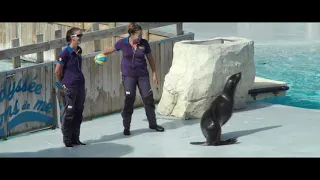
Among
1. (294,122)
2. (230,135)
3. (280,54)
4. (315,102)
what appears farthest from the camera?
(280,54)

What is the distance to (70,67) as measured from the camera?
9.69 meters

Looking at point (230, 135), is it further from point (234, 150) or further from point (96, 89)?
point (96, 89)

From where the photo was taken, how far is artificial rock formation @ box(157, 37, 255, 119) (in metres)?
11.5

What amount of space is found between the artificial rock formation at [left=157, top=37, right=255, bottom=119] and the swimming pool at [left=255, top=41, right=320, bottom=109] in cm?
188

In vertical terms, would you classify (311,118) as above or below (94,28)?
below

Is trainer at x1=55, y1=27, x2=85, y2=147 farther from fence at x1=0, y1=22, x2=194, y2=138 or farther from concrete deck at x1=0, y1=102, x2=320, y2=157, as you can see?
fence at x1=0, y1=22, x2=194, y2=138

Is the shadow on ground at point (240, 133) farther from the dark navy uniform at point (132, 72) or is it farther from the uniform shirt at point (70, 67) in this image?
the uniform shirt at point (70, 67)

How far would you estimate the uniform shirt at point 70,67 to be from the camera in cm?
964

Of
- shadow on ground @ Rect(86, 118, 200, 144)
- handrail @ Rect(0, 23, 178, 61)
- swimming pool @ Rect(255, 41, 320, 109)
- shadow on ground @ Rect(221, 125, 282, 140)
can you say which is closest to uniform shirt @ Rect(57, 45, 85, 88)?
shadow on ground @ Rect(86, 118, 200, 144)

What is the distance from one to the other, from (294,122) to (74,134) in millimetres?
3448

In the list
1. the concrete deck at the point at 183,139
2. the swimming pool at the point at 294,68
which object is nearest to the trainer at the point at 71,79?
the concrete deck at the point at 183,139

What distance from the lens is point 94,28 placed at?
12367 mm

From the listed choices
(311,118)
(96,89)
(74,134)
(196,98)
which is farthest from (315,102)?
(74,134)

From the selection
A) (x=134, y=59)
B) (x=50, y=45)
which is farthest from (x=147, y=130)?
(x=50, y=45)
